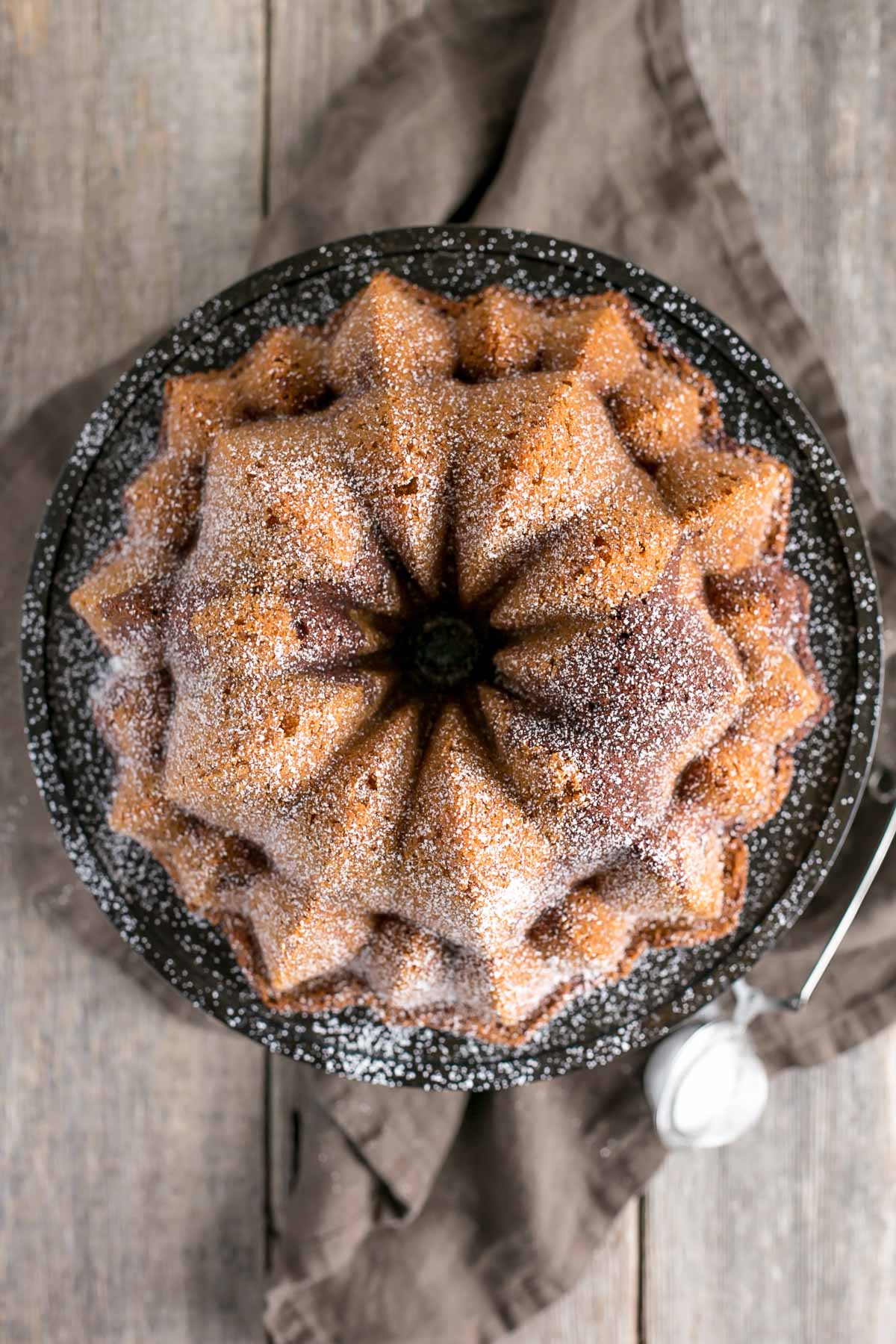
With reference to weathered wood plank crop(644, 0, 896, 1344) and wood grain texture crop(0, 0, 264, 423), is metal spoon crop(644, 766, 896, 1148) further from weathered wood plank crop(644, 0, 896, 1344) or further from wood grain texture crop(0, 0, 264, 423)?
wood grain texture crop(0, 0, 264, 423)

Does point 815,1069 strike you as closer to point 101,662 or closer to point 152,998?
point 152,998

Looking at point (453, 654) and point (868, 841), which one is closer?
point (453, 654)

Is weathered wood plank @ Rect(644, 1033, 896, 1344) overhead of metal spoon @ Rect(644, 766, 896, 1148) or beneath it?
beneath

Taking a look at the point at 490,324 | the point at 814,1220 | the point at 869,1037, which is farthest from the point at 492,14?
the point at 814,1220

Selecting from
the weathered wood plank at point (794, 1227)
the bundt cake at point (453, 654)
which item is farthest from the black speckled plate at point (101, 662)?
the weathered wood plank at point (794, 1227)

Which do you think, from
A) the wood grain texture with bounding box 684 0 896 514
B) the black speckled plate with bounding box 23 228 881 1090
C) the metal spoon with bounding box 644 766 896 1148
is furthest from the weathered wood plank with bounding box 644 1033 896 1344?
the wood grain texture with bounding box 684 0 896 514

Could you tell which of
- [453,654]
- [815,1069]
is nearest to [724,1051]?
[815,1069]
